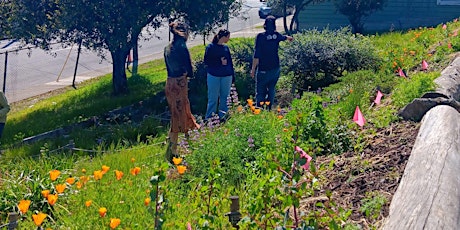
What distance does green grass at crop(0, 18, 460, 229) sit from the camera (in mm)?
3406

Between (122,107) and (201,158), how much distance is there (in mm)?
6978

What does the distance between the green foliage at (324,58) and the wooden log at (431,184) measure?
19.1 feet

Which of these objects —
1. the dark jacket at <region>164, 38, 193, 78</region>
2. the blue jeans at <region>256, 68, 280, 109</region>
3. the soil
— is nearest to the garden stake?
the soil

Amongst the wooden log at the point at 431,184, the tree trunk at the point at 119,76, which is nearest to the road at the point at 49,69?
the tree trunk at the point at 119,76

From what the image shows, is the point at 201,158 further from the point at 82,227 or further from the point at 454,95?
the point at 454,95

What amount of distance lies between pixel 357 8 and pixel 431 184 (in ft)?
66.5

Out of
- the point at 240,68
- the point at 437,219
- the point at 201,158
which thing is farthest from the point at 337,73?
the point at 437,219

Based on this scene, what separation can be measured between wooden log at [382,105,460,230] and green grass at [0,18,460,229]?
11.4 inches

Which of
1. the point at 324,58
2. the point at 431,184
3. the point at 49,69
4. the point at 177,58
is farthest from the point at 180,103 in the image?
the point at 49,69

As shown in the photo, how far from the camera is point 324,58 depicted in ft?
36.4

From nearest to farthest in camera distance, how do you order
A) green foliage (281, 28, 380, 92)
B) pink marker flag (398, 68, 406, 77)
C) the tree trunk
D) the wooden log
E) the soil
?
the wooden log, the soil, pink marker flag (398, 68, 406, 77), green foliage (281, 28, 380, 92), the tree trunk

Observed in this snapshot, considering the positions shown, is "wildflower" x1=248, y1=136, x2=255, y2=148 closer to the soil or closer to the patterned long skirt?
the soil

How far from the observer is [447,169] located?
13.9ft

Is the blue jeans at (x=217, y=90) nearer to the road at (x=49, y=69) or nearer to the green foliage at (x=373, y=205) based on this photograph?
the green foliage at (x=373, y=205)
